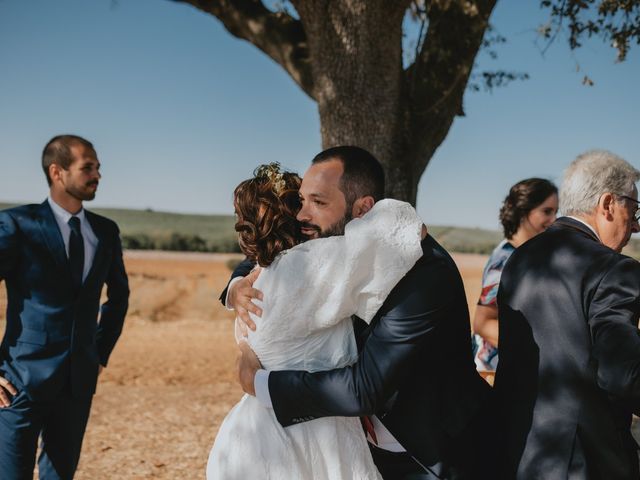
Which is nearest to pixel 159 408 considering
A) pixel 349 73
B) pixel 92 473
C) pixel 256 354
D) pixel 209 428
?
pixel 209 428

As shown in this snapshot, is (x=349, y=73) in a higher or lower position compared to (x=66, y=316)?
higher

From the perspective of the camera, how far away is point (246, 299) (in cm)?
226

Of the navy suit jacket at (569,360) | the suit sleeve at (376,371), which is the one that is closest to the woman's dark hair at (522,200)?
the navy suit jacket at (569,360)

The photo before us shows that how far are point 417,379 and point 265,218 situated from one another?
0.81 m

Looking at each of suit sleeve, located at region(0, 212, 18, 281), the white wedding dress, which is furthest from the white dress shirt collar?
the white wedding dress

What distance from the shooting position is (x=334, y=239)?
6.98 feet

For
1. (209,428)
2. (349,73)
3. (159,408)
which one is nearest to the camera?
(349,73)

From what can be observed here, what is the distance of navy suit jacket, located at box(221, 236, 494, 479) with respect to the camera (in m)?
2.08

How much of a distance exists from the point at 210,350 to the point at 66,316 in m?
10.6

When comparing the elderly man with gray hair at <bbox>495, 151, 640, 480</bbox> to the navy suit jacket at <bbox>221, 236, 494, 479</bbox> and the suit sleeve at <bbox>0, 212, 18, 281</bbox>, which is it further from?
the suit sleeve at <bbox>0, 212, 18, 281</bbox>

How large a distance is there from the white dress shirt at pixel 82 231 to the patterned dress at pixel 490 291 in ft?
8.57

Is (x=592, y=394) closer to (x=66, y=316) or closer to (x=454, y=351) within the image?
(x=454, y=351)

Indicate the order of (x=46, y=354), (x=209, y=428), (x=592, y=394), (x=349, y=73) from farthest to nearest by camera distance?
(x=209, y=428)
(x=349, y=73)
(x=46, y=354)
(x=592, y=394)

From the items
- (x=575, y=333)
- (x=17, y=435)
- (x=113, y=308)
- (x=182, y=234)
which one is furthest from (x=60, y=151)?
(x=182, y=234)
